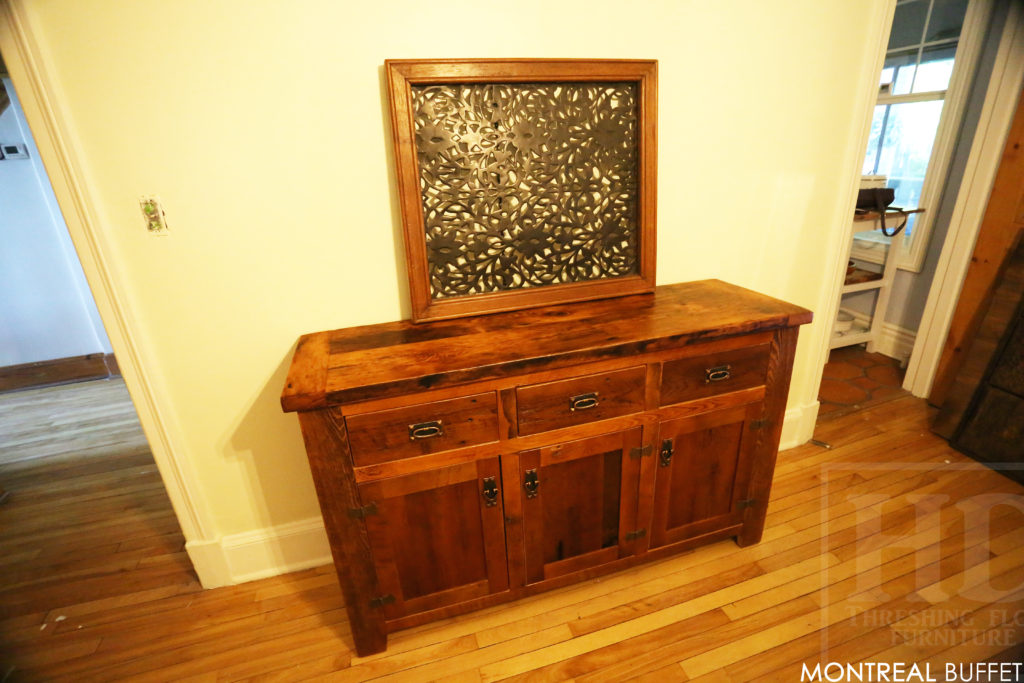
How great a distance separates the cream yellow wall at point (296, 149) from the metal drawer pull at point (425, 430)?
20.1 inches

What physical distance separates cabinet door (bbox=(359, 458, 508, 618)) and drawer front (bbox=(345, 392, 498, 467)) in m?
0.08

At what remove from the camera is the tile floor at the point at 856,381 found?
2715 millimetres

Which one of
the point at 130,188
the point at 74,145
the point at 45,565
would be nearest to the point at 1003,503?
the point at 130,188

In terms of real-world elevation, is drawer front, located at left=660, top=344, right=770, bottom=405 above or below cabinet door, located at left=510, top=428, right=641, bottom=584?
above

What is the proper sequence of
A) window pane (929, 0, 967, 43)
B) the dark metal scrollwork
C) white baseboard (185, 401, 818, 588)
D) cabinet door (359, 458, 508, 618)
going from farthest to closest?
window pane (929, 0, 967, 43), white baseboard (185, 401, 818, 588), the dark metal scrollwork, cabinet door (359, 458, 508, 618)

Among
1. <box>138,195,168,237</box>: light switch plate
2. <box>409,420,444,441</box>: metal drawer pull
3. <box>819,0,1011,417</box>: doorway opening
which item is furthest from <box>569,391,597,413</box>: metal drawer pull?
<box>819,0,1011,417</box>: doorway opening

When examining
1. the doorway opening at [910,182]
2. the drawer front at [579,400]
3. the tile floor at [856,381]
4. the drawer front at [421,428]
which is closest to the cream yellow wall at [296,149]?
the drawer front at [421,428]

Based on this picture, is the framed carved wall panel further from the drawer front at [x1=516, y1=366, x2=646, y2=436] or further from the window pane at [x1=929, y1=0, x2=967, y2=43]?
the window pane at [x1=929, y1=0, x2=967, y2=43]

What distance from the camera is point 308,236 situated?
1484 mm

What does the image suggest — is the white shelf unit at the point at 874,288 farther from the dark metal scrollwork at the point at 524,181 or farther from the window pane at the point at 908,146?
the dark metal scrollwork at the point at 524,181

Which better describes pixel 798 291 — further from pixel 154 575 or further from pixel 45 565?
pixel 45 565

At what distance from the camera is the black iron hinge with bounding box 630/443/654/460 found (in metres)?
1.49

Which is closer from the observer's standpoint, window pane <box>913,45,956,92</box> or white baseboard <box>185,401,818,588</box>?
white baseboard <box>185,401,818,588</box>

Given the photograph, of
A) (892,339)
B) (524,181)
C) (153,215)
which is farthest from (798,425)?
(153,215)
